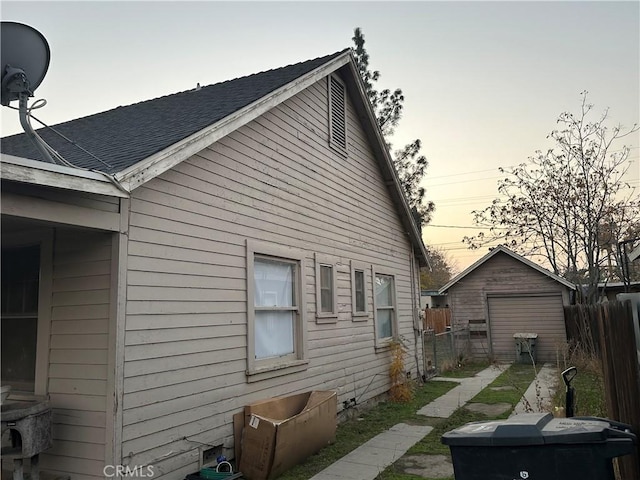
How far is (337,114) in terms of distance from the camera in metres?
9.49

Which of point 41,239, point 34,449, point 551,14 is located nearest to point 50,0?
point 41,239

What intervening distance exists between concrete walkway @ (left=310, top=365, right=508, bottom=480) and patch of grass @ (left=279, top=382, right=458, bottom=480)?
0.13 metres

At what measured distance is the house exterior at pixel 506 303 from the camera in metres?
17.4

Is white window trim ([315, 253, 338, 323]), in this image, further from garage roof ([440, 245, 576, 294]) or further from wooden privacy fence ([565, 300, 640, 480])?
garage roof ([440, 245, 576, 294])

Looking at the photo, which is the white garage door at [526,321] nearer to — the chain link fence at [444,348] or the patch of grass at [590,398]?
the chain link fence at [444,348]

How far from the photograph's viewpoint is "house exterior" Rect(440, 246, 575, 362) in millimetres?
17359

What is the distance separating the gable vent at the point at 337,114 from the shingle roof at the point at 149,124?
0.65m

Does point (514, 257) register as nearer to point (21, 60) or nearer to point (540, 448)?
point (540, 448)

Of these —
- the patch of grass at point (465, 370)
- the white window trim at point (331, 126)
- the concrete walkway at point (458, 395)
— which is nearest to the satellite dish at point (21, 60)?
the white window trim at point (331, 126)

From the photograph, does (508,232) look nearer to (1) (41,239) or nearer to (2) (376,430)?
(2) (376,430)

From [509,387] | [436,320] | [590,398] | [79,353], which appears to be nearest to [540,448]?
[79,353]

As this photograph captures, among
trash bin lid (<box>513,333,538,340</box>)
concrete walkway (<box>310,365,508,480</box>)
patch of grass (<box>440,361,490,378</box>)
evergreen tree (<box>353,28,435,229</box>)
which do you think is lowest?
patch of grass (<box>440,361,490,378</box>)

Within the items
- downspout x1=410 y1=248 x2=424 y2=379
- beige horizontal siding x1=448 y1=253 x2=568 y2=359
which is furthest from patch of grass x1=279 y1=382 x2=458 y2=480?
beige horizontal siding x1=448 y1=253 x2=568 y2=359

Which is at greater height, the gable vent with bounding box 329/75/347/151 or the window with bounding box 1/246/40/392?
the gable vent with bounding box 329/75/347/151
